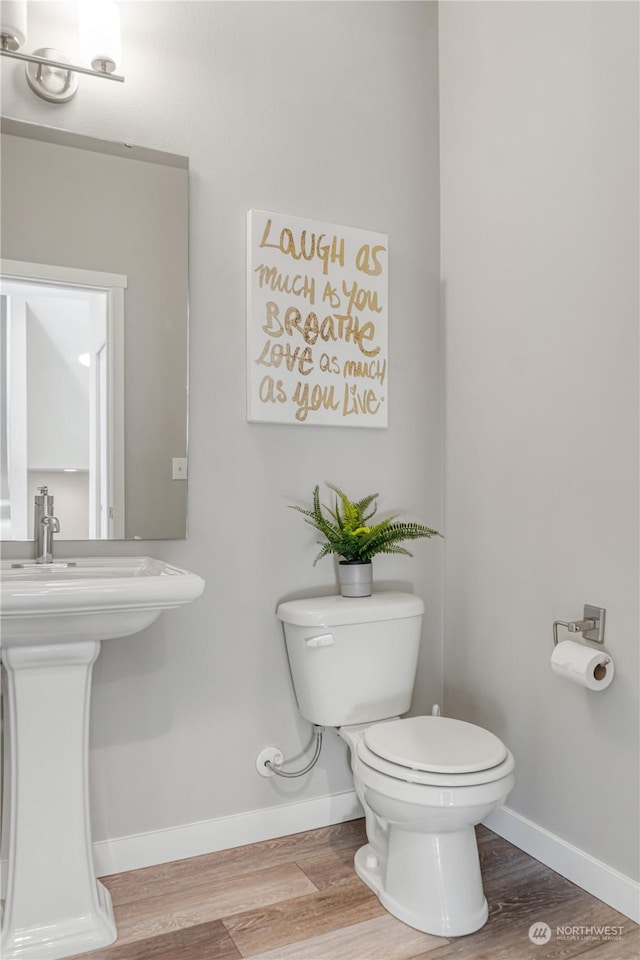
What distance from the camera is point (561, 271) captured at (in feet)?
6.22

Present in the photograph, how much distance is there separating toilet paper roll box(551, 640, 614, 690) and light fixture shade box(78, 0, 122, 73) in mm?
1857

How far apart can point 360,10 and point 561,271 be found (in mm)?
1134

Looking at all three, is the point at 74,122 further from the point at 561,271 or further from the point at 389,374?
the point at 561,271

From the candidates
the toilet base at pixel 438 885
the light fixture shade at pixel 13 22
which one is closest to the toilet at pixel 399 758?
the toilet base at pixel 438 885

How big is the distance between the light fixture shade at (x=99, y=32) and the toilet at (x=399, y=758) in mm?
1510

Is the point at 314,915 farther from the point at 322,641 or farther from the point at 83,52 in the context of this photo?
the point at 83,52

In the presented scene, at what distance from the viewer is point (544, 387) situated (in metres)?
1.95

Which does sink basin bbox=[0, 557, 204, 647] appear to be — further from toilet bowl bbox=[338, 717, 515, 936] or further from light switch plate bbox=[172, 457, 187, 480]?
toilet bowl bbox=[338, 717, 515, 936]

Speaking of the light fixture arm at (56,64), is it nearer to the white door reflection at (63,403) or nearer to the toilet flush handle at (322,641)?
the white door reflection at (63,403)

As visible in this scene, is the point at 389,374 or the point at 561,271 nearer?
the point at 561,271

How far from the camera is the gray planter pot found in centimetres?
208

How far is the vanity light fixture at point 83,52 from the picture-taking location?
5.66 feet

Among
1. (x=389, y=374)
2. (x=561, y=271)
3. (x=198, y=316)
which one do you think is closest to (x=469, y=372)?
(x=389, y=374)

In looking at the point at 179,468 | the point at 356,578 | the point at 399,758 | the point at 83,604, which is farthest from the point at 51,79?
the point at 399,758
